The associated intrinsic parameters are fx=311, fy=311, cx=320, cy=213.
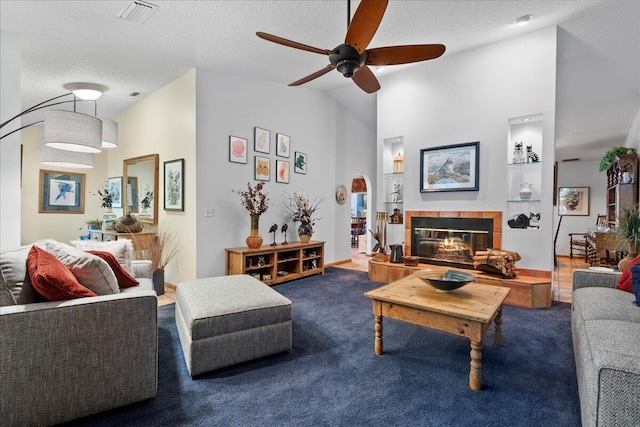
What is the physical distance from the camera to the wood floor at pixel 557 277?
3.83 meters

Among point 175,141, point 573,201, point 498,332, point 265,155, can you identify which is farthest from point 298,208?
point 573,201

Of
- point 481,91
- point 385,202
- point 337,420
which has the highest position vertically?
point 481,91

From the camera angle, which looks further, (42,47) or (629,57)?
(629,57)

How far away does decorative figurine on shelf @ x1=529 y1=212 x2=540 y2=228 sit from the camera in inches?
147

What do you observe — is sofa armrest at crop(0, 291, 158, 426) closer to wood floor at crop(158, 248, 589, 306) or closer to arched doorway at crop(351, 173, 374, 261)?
wood floor at crop(158, 248, 589, 306)

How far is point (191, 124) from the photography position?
13.5 feet

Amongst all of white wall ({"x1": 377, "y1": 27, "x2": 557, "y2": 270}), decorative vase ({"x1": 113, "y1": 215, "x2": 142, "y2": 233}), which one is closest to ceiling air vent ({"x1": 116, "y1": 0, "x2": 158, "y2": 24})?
decorative vase ({"x1": 113, "y1": 215, "x2": 142, "y2": 233})

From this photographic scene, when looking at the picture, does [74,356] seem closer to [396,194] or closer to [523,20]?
[396,194]

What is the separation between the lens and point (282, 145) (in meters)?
5.00

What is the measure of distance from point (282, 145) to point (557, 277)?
4936mm

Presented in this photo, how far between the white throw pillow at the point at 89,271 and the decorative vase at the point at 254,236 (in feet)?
7.77

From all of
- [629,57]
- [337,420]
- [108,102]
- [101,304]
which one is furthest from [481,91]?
[108,102]

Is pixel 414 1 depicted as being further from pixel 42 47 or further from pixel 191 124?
pixel 42 47

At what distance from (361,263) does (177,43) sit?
4.70 meters
